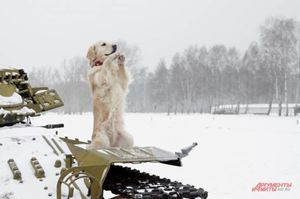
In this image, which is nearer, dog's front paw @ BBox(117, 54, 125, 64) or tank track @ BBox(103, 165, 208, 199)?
tank track @ BBox(103, 165, 208, 199)

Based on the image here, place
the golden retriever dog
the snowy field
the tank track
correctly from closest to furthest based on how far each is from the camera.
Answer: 1. the tank track
2. the golden retriever dog
3. the snowy field

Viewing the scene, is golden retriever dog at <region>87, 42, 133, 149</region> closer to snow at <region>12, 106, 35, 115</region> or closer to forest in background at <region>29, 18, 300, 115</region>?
snow at <region>12, 106, 35, 115</region>

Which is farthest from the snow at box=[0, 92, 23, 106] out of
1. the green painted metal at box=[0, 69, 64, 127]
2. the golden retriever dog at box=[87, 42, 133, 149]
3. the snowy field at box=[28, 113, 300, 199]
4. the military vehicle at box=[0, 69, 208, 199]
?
the snowy field at box=[28, 113, 300, 199]

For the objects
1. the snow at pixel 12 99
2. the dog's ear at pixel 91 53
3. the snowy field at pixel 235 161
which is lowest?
the snowy field at pixel 235 161

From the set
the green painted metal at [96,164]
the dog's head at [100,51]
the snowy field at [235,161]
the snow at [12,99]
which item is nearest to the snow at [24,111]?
the snow at [12,99]

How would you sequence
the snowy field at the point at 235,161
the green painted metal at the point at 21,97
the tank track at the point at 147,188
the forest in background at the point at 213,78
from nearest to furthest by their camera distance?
the tank track at the point at 147,188 < the green painted metal at the point at 21,97 < the snowy field at the point at 235,161 < the forest in background at the point at 213,78

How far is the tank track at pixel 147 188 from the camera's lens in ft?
14.4

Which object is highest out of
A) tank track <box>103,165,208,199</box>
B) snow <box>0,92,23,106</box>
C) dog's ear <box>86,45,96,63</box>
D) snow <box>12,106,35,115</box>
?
dog's ear <box>86,45,96,63</box>

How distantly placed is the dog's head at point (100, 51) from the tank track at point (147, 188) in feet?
4.94

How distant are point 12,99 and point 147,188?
95.0 inches

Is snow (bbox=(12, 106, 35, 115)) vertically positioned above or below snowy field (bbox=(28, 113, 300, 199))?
above

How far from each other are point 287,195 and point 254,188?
3.25 feet

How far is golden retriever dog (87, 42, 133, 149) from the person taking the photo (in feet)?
19.4

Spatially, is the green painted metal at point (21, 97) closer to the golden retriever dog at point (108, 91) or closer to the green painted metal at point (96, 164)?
the golden retriever dog at point (108, 91)
